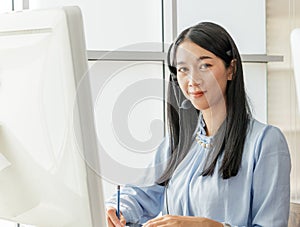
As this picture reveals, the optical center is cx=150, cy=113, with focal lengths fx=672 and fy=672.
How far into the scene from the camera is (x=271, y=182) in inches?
70.5

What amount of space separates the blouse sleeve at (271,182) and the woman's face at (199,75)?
17 centimetres

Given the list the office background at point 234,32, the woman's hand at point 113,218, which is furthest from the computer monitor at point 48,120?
the office background at point 234,32

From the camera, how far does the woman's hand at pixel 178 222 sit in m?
1.45

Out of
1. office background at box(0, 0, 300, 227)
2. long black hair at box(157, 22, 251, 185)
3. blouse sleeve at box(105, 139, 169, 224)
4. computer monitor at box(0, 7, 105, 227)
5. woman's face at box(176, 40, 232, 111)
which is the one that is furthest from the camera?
office background at box(0, 0, 300, 227)

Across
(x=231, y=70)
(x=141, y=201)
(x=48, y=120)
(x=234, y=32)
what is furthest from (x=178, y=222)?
(x=234, y=32)

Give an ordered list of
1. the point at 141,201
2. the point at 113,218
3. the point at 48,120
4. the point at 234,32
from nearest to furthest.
Answer: the point at 48,120
the point at 113,218
the point at 141,201
the point at 234,32

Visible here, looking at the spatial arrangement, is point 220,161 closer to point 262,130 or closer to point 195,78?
point 262,130

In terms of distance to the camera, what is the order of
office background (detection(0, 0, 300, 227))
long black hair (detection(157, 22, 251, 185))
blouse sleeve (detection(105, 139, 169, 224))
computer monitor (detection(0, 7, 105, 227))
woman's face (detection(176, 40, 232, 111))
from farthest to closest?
office background (detection(0, 0, 300, 227)), long black hair (detection(157, 22, 251, 185)), blouse sleeve (detection(105, 139, 169, 224)), woman's face (detection(176, 40, 232, 111)), computer monitor (detection(0, 7, 105, 227))

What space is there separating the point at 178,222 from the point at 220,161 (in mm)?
384

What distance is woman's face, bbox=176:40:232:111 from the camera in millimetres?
1549

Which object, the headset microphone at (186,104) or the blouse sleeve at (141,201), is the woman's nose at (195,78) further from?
the blouse sleeve at (141,201)

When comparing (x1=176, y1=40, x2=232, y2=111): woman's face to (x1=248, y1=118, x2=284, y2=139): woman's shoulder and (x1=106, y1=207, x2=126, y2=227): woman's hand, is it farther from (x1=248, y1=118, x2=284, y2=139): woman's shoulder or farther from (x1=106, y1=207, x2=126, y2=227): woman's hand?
(x1=106, y1=207, x2=126, y2=227): woman's hand

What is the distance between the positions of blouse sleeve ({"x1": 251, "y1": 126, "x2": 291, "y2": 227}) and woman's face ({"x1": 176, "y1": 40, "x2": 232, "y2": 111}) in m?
0.17

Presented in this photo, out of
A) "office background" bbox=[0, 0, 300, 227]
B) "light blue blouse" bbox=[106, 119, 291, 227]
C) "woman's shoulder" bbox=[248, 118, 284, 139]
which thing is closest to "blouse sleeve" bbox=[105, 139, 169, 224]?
"light blue blouse" bbox=[106, 119, 291, 227]
